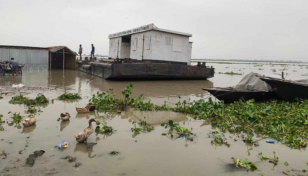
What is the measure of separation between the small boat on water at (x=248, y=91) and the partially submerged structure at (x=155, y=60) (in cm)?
654

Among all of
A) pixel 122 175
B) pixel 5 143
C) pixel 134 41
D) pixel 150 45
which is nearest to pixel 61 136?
pixel 5 143

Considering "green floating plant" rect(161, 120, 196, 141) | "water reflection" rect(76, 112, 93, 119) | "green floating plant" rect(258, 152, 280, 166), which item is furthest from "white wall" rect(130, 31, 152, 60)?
"green floating plant" rect(258, 152, 280, 166)

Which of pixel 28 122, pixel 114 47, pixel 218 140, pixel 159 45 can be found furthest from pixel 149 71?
pixel 218 140

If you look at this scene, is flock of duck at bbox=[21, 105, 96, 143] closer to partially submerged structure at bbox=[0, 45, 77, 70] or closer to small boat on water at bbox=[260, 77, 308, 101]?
small boat on water at bbox=[260, 77, 308, 101]

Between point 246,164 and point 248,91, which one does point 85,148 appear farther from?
point 248,91

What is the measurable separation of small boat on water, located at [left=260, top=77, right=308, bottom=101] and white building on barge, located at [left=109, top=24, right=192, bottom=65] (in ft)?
27.4

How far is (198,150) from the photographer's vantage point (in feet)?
13.1

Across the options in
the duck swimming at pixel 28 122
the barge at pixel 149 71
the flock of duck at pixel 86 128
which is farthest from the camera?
the barge at pixel 149 71

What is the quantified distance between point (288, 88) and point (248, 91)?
144 centimetres

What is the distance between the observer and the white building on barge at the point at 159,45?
1484 centimetres

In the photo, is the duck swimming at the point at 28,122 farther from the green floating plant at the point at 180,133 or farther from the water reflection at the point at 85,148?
the green floating plant at the point at 180,133

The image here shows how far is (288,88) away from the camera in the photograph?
8.01 m

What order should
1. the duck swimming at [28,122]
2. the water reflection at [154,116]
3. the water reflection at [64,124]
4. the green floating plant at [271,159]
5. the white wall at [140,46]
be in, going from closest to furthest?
the green floating plant at [271,159]
the duck swimming at [28,122]
the water reflection at [64,124]
the water reflection at [154,116]
the white wall at [140,46]

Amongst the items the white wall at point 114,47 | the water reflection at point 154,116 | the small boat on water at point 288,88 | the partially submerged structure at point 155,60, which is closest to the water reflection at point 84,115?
the water reflection at point 154,116
